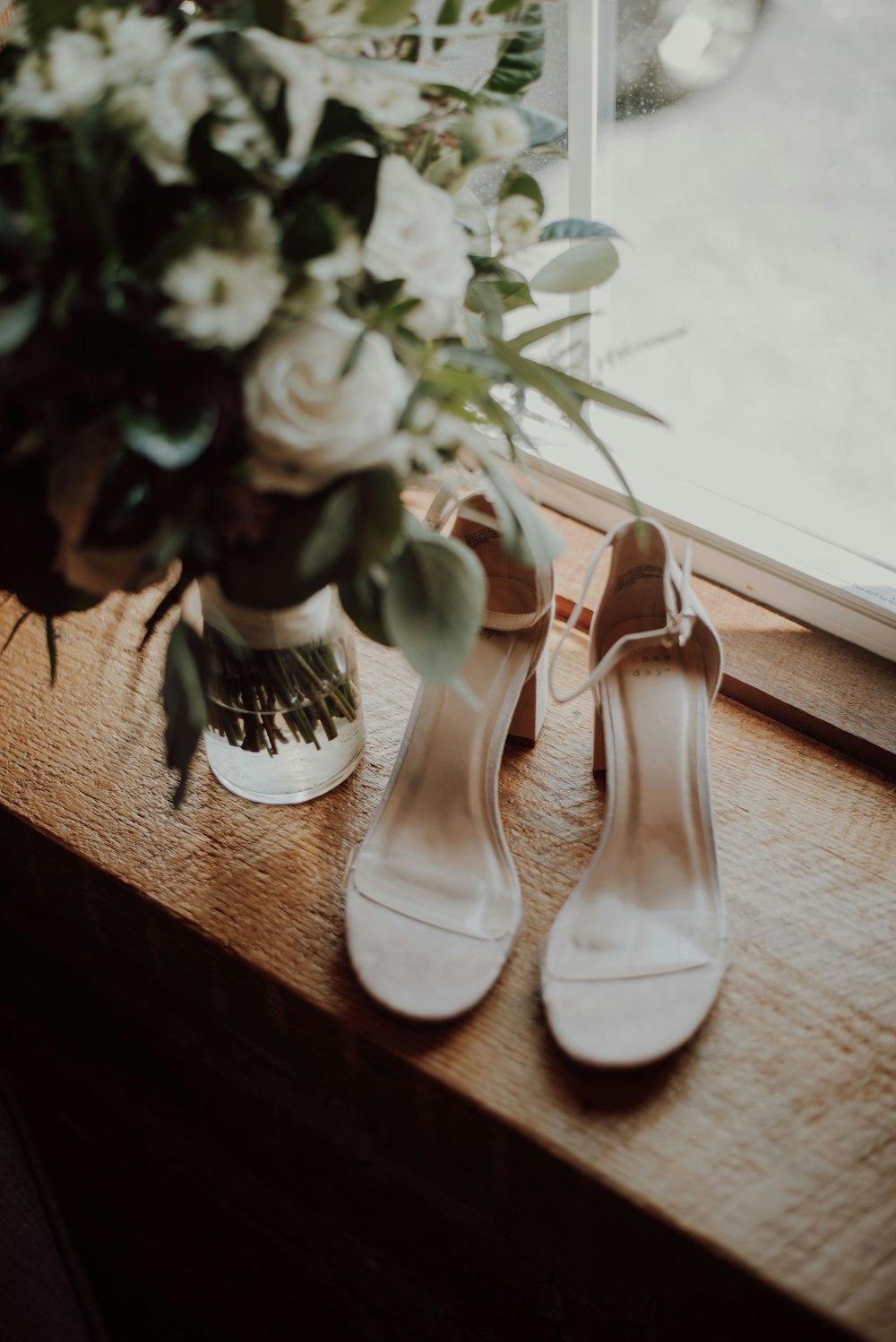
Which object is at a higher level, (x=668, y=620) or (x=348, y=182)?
(x=348, y=182)

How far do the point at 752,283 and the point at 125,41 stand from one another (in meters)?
0.71

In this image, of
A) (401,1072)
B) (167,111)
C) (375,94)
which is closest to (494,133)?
(375,94)

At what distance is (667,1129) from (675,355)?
0.80 meters

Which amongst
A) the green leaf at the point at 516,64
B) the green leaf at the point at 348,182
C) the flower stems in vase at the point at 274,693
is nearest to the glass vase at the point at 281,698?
the flower stems in vase at the point at 274,693

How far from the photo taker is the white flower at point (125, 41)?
1.52 ft

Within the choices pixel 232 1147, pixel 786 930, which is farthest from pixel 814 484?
pixel 232 1147

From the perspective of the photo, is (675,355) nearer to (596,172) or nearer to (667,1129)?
(596,172)

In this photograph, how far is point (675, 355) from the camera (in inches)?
43.8

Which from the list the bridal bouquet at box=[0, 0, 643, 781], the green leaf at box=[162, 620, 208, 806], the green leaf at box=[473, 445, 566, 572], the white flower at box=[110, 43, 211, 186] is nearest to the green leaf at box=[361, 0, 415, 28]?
the bridal bouquet at box=[0, 0, 643, 781]

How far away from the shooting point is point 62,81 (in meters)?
0.45

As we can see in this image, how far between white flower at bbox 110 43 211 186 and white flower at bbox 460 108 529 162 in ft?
0.50

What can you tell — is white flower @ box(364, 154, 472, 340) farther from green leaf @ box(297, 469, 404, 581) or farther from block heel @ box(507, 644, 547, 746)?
block heel @ box(507, 644, 547, 746)

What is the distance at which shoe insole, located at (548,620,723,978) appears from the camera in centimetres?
72

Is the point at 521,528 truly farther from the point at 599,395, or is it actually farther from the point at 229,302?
the point at 229,302
